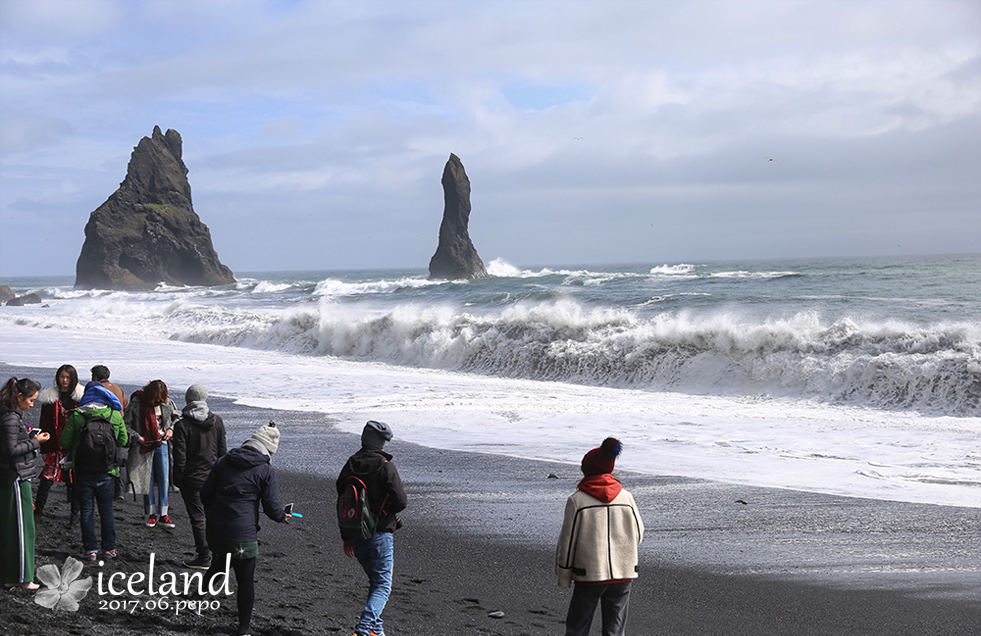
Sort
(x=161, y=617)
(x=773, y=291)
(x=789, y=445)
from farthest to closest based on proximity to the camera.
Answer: (x=773, y=291) < (x=789, y=445) < (x=161, y=617)

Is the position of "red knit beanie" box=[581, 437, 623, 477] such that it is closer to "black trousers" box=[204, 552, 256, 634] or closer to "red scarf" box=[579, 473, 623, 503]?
"red scarf" box=[579, 473, 623, 503]

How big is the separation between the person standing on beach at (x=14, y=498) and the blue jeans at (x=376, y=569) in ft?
7.04

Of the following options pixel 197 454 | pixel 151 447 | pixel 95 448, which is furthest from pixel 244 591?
pixel 151 447

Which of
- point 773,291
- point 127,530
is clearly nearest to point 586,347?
point 127,530

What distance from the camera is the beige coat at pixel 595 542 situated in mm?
4027

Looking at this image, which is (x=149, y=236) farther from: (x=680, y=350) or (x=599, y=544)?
(x=599, y=544)

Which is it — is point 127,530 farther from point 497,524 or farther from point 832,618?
point 832,618

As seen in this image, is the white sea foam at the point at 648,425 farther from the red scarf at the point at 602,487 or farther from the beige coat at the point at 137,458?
the red scarf at the point at 602,487

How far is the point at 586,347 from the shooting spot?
2084 cm

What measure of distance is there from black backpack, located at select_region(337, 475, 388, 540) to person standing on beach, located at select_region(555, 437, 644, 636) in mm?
1099

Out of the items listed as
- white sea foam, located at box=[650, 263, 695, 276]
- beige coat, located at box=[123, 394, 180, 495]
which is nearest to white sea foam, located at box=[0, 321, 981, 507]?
beige coat, located at box=[123, 394, 180, 495]

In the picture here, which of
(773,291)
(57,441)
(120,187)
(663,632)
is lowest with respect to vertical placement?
(663,632)

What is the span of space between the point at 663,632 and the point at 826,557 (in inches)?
83.7

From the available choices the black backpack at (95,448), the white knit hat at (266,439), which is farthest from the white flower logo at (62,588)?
the white knit hat at (266,439)
